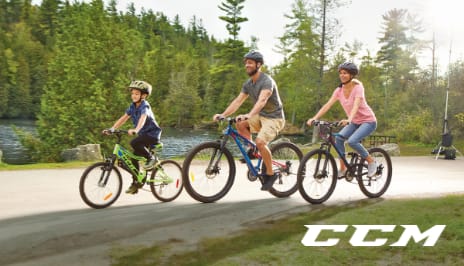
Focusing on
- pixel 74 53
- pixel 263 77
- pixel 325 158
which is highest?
pixel 74 53

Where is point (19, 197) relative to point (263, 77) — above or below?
below

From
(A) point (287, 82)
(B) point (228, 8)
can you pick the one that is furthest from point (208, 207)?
(B) point (228, 8)

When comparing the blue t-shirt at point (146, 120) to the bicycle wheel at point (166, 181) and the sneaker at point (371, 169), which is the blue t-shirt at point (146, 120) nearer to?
the bicycle wheel at point (166, 181)

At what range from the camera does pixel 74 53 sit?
2334 cm

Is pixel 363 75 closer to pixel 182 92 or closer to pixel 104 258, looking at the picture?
pixel 182 92

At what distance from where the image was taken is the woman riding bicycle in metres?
7.57

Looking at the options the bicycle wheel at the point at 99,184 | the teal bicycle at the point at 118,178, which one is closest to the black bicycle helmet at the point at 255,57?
the teal bicycle at the point at 118,178

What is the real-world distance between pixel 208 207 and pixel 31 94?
86.6 metres

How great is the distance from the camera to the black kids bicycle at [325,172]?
734 cm

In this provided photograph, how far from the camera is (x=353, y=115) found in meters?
7.57

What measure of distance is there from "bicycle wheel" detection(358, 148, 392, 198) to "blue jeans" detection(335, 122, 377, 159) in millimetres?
382

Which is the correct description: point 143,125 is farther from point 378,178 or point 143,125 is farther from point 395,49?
point 395,49

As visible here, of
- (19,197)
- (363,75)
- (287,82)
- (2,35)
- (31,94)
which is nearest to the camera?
(19,197)

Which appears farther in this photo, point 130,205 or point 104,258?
point 130,205
